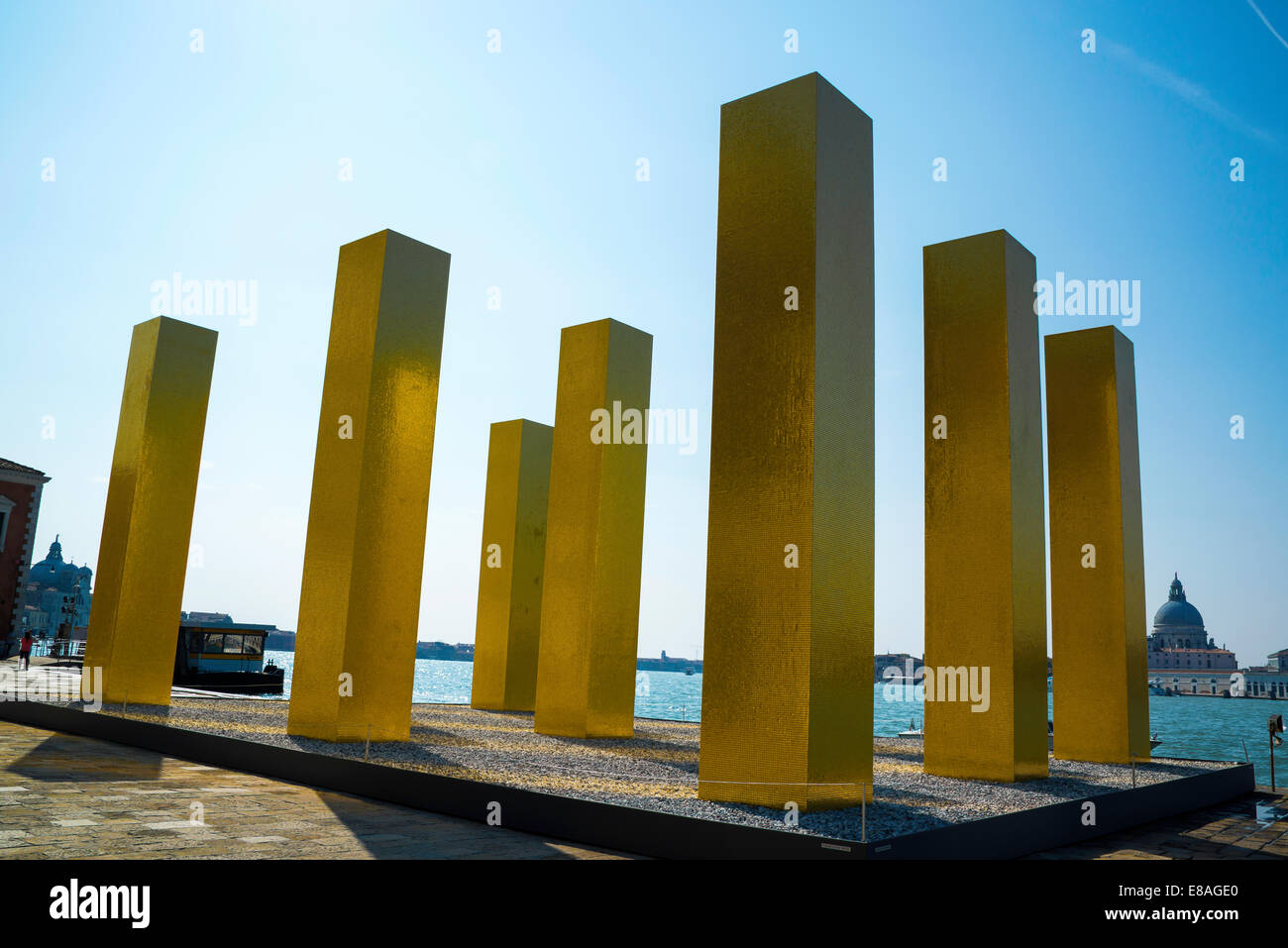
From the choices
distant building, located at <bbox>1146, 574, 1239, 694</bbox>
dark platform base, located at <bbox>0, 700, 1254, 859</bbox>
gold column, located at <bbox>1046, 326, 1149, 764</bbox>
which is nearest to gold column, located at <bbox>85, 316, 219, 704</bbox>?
dark platform base, located at <bbox>0, 700, 1254, 859</bbox>

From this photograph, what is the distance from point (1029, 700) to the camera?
12.5m

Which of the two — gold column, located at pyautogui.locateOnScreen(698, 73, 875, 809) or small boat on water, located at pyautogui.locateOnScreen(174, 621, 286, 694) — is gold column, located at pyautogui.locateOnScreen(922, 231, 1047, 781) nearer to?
gold column, located at pyautogui.locateOnScreen(698, 73, 875, 809)

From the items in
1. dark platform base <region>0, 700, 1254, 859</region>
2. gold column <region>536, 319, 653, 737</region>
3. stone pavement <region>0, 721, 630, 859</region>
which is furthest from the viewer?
gold column <region>536, 319, 653, 737</region>

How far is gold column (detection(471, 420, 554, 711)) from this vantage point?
70.3ft

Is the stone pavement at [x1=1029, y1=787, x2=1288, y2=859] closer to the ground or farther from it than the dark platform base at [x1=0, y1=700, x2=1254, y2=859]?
closer to the ground

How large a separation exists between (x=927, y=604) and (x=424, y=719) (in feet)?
32.6

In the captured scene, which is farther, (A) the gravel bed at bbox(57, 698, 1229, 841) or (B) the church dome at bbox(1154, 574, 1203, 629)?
(B) the church dome at bbox(1154, 574, 1203, 629)

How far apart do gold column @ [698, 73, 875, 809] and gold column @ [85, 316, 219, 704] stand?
41.6 ft

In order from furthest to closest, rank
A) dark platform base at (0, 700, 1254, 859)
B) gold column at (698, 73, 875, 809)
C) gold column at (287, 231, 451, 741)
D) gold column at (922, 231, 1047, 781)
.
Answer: gold column at (287, 231, 451, 741)
gold column at (922, 231, 1047, 781)
gold column at (698, 73, 875, 809)
dark platform base at (0, 700, 1254, 859)

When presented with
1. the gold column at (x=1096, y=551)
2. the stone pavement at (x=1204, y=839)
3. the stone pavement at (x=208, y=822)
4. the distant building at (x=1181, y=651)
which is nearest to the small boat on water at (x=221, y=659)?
the stone pavement at (x=208, y=822)

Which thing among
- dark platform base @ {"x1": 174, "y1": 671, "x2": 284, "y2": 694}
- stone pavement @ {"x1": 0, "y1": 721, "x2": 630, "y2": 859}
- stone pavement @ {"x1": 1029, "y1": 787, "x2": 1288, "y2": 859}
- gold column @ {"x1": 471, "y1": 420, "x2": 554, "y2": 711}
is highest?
gold column @ {"x1": 471, "y1": 420, "x2": 554, "y2": 711}

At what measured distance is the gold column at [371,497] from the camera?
13414 millimetres
